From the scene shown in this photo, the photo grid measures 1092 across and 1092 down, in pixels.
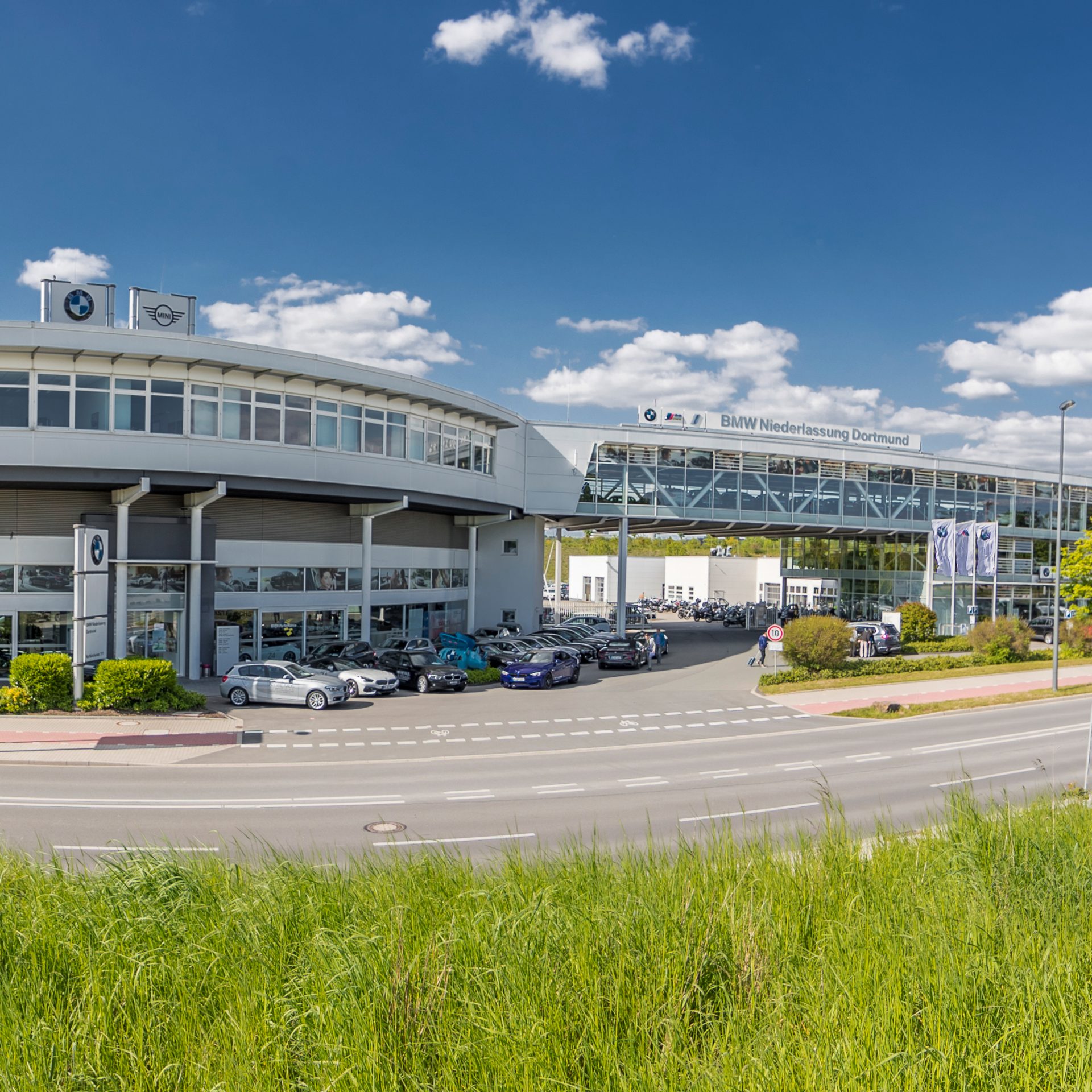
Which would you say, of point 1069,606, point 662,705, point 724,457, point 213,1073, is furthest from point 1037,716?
point 1069,606

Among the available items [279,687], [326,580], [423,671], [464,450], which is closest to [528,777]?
[279,687]

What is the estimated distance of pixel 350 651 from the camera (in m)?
33.1

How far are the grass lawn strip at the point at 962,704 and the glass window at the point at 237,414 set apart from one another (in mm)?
23607

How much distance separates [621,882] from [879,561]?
64.5 meters

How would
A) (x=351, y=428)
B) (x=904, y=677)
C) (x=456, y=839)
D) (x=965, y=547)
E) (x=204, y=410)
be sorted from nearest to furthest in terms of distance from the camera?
1. (x=456, y=839)
2. (x=204, y=410)
3. (x=351, y=428)
4. (x=904, y=677)
5. (x=965, y=547)

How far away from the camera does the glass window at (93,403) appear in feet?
95.2

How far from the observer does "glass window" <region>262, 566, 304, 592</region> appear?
34.6 m

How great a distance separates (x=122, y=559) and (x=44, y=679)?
673cm

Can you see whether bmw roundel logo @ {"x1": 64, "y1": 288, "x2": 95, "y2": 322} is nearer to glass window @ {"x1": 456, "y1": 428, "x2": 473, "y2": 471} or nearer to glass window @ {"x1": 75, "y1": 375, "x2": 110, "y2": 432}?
glass window @ {"x1": 75, "y1": 375, "x2": 110, "y2": 432}

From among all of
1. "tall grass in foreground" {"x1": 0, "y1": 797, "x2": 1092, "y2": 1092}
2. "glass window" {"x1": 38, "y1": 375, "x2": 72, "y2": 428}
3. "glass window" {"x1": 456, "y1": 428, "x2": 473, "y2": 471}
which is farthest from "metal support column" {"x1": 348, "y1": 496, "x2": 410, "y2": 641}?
"tall grass in foreground" {"x1": 0, "y1": 797, "x2": 1092, "y2": 1092}

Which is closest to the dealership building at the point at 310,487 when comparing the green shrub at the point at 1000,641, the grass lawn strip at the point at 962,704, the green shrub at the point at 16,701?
the green shrub at the point at 16,701

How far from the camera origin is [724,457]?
50719 millimetres

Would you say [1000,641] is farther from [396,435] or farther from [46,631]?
[46,631]

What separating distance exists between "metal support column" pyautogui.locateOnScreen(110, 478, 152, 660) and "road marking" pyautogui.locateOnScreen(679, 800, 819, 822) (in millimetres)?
22185
